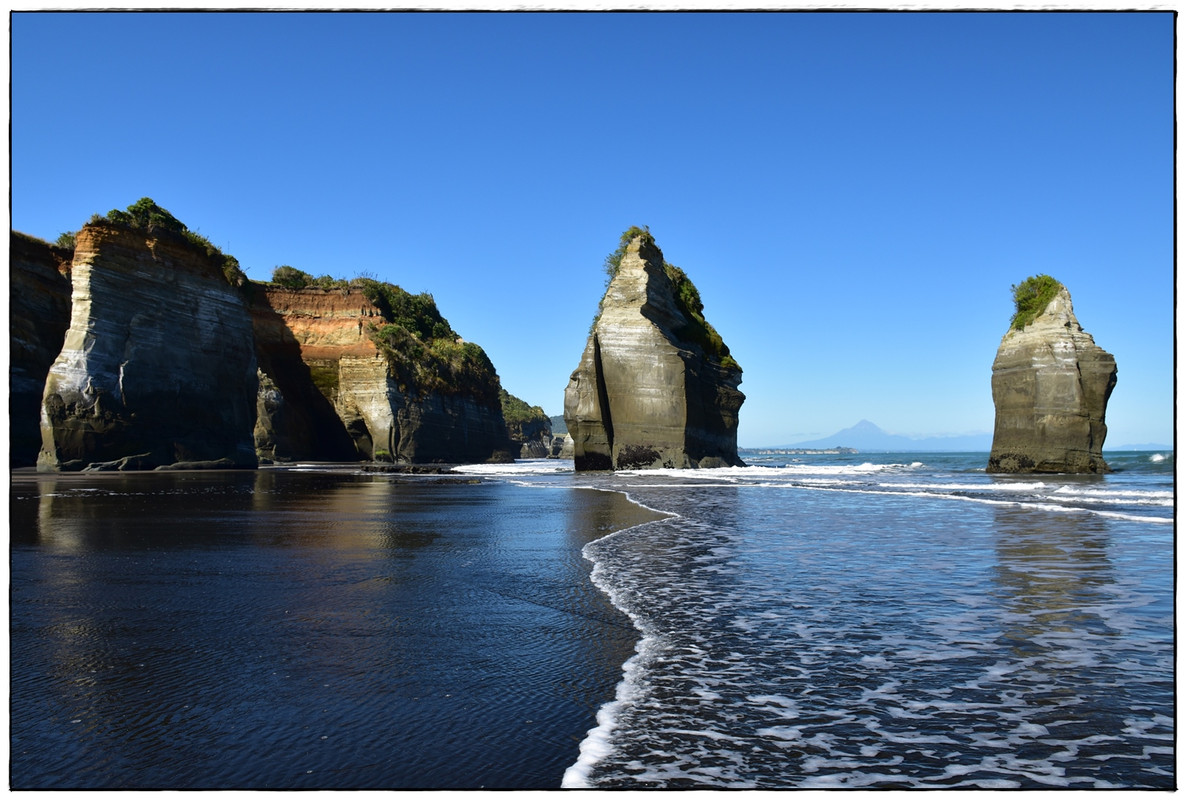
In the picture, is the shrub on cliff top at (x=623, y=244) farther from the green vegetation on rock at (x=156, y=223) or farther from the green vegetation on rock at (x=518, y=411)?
the green vegetation on rock at (x=518, y=411)

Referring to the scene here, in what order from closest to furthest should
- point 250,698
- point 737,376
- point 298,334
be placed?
point 250,698
point 737,376
point 298,334

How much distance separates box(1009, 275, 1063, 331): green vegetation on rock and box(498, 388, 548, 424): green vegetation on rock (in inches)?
3496

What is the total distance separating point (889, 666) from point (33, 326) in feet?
140

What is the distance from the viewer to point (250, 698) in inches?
135

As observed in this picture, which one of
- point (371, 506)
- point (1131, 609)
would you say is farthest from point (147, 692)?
point (371, 506)

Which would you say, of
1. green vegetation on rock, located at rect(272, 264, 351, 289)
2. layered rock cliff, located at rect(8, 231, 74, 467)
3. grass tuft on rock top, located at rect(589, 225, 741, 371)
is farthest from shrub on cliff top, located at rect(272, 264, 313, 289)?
grass tuft on rock top, located at rect(589, 225, 741, 371)

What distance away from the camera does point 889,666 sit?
4059mm

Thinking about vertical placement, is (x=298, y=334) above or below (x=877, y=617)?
above

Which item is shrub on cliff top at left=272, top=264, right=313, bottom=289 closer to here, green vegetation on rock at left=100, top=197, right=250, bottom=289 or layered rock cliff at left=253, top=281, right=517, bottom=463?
layered rock cliff at left=253, top=281, right=517, bottom=463

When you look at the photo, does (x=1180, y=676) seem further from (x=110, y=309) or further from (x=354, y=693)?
(x=110, y=309)

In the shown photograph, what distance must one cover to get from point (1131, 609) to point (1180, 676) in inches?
131

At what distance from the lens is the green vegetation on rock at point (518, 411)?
401 feet

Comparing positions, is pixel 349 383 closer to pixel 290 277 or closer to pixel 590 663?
pixel 290 277

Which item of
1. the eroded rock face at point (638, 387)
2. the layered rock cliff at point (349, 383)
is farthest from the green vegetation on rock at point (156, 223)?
the eroded rock face at point (638, 387)
